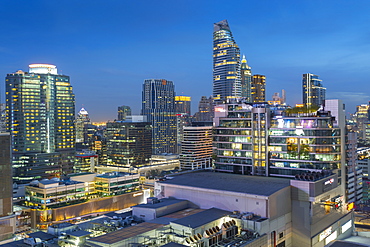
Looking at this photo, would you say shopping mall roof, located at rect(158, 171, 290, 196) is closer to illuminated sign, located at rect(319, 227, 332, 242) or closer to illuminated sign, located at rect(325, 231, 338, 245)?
illuminated sign, located at rect(319, 227, 332, 242)

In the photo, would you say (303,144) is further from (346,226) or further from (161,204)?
(161,204)

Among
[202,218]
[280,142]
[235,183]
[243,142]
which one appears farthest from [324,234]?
[243,142]

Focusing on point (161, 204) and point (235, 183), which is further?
point (235, 183)

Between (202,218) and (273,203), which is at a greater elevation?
(273,203)

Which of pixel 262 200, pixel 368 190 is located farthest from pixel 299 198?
pixel 368 190

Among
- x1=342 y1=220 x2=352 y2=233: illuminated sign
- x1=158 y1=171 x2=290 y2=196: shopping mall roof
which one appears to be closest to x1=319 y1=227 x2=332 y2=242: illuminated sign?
x1=342 y1=220 x2=352 y2=233: illuminated sign

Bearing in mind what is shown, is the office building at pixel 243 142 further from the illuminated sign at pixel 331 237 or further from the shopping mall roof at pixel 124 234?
the shopping mall roof at pixel 124 234

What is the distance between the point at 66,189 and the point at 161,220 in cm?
6997

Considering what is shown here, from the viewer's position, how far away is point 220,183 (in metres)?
63.4

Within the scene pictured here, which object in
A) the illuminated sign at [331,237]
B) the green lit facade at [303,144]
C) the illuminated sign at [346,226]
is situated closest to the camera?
the illuminated sign at [331,237]

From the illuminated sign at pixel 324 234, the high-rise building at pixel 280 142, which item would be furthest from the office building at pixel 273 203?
the high-rise building at pixel 280 142

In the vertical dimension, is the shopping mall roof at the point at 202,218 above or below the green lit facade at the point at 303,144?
below

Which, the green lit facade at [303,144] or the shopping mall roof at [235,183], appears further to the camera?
the green lit facade at [303,144]

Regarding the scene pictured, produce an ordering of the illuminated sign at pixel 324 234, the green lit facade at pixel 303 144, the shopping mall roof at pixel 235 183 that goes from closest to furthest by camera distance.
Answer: the shopping mall roof at pixel 235 183 < the illuminated sign at pixel 324 234 < the green lit facade at pixel 303 144
